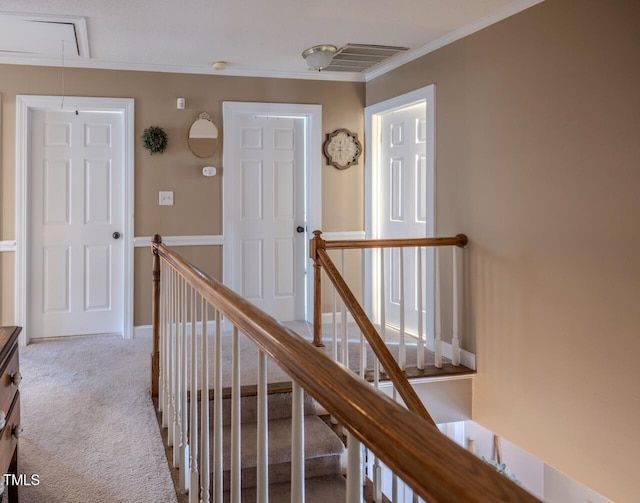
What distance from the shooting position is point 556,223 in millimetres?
2947

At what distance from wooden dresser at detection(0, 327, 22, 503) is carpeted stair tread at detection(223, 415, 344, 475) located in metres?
1.00

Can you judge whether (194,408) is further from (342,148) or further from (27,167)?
(342,148)

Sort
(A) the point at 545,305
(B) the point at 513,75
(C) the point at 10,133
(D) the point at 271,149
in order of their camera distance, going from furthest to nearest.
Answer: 1. (D) the point at 271,149
2. (C) the point at 10,133
3. (B) the point at 513,75
4. (A) the point at 545,305

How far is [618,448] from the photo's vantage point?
8.65 feet

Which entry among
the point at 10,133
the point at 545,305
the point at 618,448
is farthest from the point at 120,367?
the point at 618,448

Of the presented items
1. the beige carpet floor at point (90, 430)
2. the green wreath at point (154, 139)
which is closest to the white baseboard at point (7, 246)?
the beige carpet floor at point (90, 430)

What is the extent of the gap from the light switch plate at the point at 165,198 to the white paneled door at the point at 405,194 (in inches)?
73.3

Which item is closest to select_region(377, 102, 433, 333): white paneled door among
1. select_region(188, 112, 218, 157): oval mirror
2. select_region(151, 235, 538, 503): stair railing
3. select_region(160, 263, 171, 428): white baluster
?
select_region(188, 112, 218, 157): oval mirror

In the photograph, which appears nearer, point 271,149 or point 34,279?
→ point 34,279

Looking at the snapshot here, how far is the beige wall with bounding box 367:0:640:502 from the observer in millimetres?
2580

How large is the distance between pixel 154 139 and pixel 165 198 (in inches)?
19.6

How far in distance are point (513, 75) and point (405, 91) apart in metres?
1.24

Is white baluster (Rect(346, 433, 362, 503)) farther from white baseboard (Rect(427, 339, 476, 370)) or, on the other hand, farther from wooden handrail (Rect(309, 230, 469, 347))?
white baseboard (Rect(427, 339, 476, 370))

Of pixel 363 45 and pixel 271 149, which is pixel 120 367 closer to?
pixel 271 149
